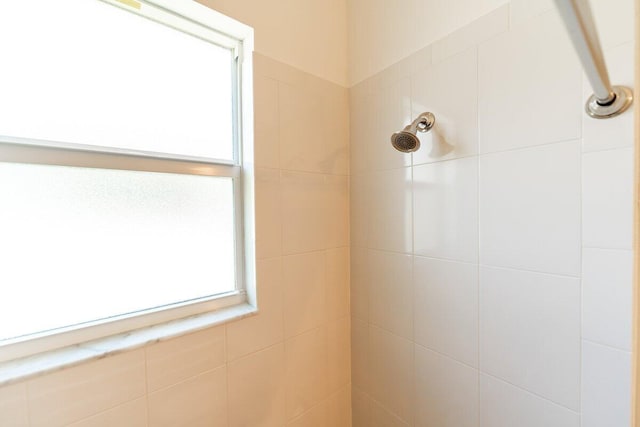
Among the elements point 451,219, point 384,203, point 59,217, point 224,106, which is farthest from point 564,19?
point 59,217

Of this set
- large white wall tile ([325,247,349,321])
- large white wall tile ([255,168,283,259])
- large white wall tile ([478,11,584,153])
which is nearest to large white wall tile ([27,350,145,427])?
large white wall tile ([255,168,283,259])

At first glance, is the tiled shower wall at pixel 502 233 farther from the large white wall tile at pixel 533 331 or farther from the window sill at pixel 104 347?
the window sill at pixel 104 347

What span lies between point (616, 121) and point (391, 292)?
2.63 feet

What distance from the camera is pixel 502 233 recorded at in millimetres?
775

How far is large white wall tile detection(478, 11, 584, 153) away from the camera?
0.65 metres

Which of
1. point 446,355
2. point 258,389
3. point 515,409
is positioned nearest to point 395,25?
point 446,355

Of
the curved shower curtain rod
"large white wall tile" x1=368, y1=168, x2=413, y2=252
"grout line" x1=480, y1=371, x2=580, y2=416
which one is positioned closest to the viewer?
the curved shower curtain rod

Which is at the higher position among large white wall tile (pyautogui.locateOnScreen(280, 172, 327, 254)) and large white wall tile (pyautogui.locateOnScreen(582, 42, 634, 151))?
large white wall tile (pyautogui.locateOnScreen(582, 42, 634, 151))

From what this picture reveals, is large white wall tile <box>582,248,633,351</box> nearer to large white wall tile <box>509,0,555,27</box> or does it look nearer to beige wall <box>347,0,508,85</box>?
large white wall tile <box>509,0,555,27</box>

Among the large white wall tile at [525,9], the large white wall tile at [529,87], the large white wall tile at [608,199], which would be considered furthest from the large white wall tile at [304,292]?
the large white wall tile at [525,9]

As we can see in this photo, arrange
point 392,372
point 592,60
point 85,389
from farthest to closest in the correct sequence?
point 392,372, point 85,389, point 592,60

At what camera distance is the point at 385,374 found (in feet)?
3.70

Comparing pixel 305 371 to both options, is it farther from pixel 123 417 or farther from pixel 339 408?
pixel 123 417

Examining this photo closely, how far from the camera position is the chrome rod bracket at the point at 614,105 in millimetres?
570
